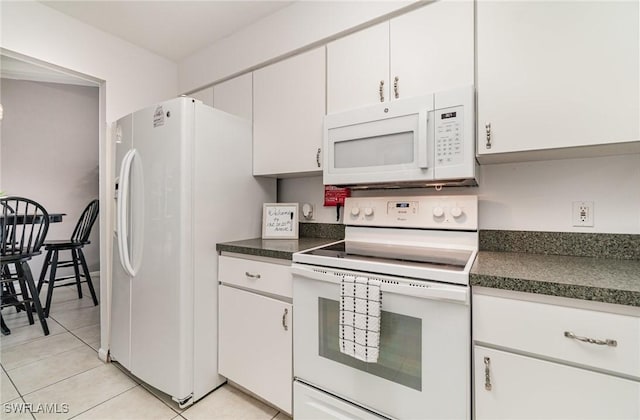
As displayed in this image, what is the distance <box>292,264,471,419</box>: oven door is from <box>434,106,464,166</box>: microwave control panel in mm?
549

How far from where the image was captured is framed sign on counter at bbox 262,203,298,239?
190 cm

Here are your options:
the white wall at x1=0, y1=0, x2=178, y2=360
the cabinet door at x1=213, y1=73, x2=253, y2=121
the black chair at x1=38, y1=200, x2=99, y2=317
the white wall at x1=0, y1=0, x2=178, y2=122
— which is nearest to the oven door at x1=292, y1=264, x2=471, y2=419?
the cabinet door at x1=213, y1=73, x2=253, y2=121

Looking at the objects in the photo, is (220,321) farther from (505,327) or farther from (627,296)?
(627,296)

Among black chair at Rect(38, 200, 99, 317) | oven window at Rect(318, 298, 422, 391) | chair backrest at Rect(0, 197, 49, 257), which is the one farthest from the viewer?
black chair at Rect(38, 200, 99, 317)

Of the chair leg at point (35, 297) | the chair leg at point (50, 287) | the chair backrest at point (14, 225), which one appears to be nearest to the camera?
the chair backrest at point (14, 225)

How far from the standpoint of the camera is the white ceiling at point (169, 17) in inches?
→ 68.9

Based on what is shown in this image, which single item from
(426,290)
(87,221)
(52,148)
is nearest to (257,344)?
(426,290)

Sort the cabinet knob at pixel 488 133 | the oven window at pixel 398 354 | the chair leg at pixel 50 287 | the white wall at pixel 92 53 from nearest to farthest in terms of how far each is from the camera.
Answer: the oven window at pixel 398 354 < the cabinet knob at pixel 488 133 < the white wall at pixel 92 53 < the chair leg at pixel 50 287

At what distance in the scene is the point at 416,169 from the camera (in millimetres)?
1289

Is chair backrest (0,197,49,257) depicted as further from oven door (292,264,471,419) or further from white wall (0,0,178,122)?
oven door (292,264,471,419)

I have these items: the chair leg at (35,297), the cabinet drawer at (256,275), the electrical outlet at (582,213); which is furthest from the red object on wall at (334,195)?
the chair leg at (35,297)

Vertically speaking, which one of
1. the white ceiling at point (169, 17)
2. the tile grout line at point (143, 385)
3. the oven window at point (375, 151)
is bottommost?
the tile grout line at point (143, 385)

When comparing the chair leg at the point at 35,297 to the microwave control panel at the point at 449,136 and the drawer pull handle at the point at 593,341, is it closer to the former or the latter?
the microwave control panel at the point at 449,136

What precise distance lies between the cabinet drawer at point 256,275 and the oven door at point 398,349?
3.4 inches
